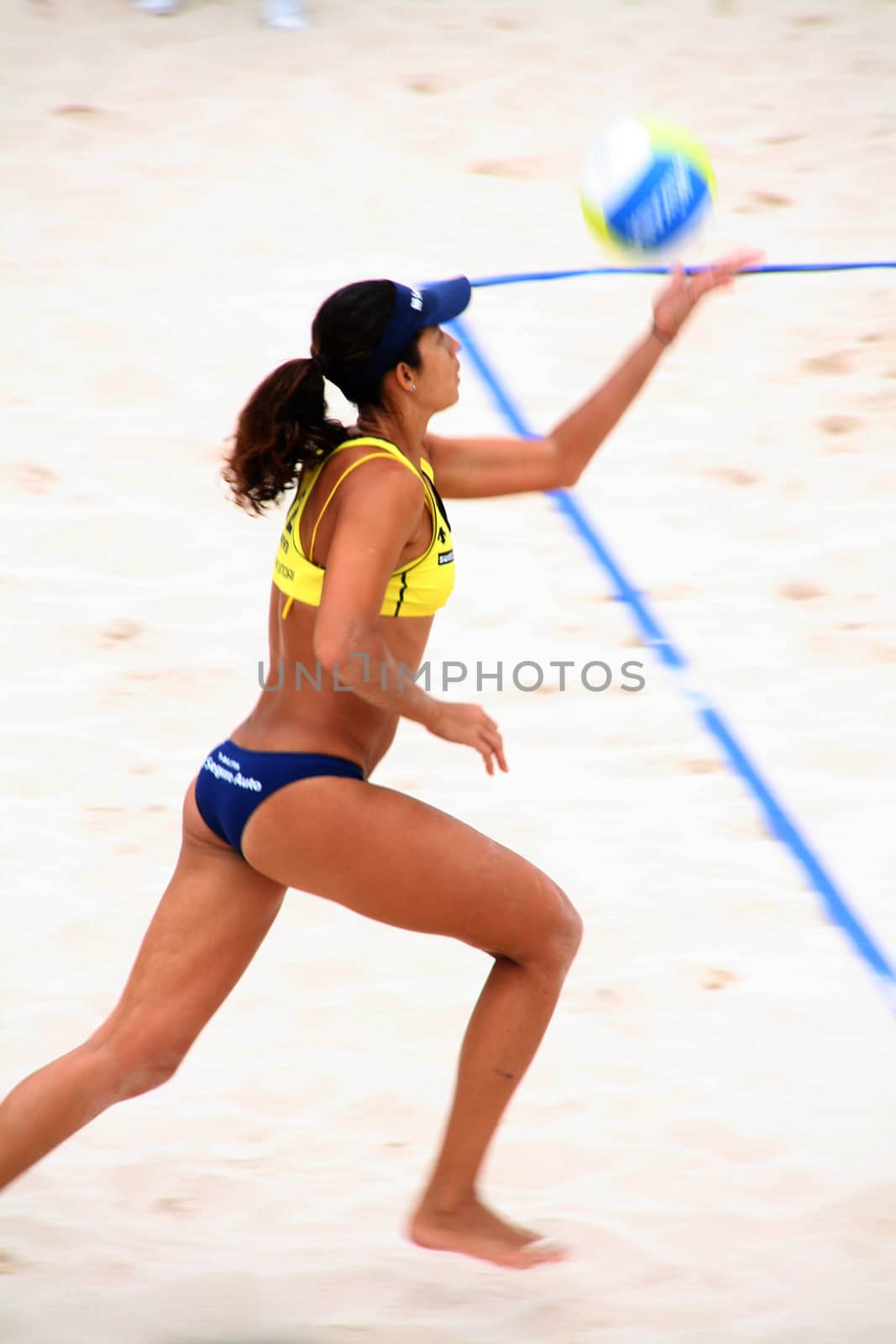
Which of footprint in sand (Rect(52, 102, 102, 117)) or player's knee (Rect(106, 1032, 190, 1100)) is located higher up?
player's knee (Rect(106, 1032, 190, 1100))

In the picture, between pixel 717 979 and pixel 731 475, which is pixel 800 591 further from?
pixel 717 979

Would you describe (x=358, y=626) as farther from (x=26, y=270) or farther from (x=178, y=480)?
(x=26, y=270)

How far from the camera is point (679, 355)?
21.3 ft

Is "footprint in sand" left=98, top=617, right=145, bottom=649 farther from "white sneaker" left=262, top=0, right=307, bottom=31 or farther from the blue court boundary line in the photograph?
"white sneaker" left=262, top=0, right=307, bottom=31

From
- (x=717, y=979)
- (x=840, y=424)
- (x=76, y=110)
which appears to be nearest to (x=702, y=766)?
(x=717, y=979)

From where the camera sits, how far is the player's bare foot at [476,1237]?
2525 mm

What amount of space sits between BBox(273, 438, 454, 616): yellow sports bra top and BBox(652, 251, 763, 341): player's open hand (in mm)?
569

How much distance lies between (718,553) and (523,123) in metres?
3.57

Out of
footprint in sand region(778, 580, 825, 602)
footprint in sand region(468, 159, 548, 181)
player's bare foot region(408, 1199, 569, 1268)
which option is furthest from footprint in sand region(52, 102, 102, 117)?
player's bare foot region(408, 1199, 569, 1268)

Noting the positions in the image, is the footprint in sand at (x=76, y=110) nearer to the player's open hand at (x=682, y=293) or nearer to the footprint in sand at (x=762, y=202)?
the footprint in sand at (x=762, y=202)

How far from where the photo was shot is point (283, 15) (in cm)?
873

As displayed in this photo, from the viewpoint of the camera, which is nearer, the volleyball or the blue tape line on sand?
the volleyball

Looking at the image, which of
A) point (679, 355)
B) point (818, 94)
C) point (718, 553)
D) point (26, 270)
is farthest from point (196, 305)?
point (818, 94)

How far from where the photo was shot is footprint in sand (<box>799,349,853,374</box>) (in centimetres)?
629
